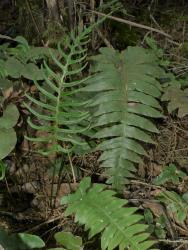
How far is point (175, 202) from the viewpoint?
2189 millimetres

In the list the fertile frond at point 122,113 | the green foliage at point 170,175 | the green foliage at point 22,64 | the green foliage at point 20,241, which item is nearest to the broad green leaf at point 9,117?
the green foliage at point 22,64

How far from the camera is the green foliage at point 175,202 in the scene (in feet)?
7.00

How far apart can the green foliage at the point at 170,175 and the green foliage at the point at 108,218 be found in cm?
50

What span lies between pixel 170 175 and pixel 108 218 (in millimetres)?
660

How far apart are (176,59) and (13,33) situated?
143 cm

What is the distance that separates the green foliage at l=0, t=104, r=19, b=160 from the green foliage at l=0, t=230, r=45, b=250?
1.28 feet

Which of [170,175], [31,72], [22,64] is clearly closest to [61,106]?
[31,72]

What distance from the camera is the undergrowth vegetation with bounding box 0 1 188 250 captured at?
1.86m

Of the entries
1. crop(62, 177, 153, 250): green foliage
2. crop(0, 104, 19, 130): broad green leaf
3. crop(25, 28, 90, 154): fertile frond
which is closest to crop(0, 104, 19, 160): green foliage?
crop(0, 104, 19, 130): broad green leaf

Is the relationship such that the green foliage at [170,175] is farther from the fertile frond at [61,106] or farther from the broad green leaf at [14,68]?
the broad green leaf at [14,68]

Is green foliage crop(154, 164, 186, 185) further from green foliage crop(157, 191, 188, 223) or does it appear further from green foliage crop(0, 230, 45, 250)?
green foliage crop(0, 230, 45, 250)

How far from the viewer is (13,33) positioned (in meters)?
3.63

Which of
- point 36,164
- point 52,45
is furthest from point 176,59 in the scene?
point 36,164

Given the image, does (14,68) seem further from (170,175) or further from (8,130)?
(170,175)
